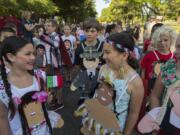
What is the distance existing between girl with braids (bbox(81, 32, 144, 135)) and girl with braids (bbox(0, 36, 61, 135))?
363 mm

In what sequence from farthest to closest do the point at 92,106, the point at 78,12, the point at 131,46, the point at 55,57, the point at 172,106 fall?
the point at 78,12
the point at 55,57
the point at 131,46
the point at 92,106
the point at 172,106

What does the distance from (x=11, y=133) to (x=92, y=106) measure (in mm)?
640

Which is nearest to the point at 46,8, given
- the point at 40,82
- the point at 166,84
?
the point at 40,82

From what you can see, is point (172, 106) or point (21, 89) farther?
point (21, 89)

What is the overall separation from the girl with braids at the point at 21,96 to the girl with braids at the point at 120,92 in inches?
14.3

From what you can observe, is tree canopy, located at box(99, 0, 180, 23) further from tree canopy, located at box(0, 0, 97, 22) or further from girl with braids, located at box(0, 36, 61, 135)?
girl with braids, located at box(0, 36, 61, 135)

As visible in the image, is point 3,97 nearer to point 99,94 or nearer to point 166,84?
point 99,94

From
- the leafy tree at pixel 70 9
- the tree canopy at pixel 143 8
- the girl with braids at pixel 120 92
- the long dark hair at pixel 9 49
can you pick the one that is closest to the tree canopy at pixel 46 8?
the leafy tree at pixel 70 9

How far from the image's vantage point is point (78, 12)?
40219 millimetres

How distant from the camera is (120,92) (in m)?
2.70

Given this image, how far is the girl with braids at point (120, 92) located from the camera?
263cm

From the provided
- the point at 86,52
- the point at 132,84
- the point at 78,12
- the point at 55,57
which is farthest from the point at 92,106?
the point at 78,12

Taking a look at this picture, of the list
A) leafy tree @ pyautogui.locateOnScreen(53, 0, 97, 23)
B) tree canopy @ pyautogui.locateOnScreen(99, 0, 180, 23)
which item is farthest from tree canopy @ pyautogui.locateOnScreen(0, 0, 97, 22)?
tree canopy @ pyautogui.locateOnScreen(99, 0, 180, 23)

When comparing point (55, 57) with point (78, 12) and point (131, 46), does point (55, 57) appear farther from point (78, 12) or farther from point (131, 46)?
point (78, 12)
